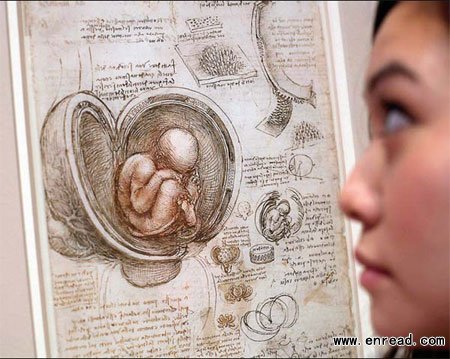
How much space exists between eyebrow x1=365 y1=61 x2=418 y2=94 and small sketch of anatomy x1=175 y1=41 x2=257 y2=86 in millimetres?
380

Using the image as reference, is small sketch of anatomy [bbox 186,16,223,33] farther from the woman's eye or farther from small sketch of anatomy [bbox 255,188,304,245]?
the woman's eye

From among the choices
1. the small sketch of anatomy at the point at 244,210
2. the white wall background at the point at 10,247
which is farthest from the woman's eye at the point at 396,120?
the white wall background at the point at 10,247

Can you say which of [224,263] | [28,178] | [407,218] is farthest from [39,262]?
[407,218]

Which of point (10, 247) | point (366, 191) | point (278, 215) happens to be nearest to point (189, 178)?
point (278, 215)

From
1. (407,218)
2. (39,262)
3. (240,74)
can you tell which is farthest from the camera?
(240,74)

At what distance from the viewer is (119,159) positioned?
2.72 feet

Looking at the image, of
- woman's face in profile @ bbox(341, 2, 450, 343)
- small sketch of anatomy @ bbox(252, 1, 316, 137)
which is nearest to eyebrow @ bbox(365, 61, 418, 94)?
woman's face in profile @ bbox(341, 2, 450, 343)

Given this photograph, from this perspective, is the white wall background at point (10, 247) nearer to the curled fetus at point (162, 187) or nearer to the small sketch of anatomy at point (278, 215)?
the curled fetus at point (162, 187)

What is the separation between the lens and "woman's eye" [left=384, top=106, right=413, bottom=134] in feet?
1.69

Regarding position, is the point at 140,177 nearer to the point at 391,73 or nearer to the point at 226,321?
the point at 226,321

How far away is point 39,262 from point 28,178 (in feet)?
0.39

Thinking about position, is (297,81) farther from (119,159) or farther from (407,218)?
(407,218)

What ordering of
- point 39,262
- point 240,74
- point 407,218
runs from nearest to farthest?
point 407,218 < point 39,262 < point 240,74

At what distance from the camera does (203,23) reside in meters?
0.89
